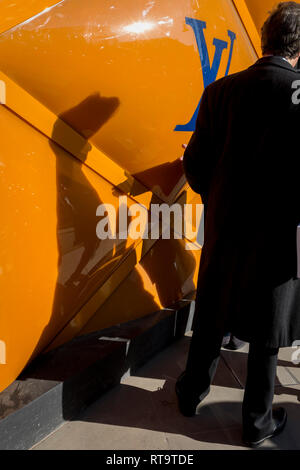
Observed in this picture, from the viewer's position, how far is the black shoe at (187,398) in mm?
1626

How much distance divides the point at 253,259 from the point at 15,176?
3.02ft

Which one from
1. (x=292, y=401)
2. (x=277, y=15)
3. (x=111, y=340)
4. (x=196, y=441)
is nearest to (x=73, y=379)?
(x=111, y=340)

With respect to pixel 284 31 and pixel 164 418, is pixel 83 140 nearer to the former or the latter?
pixel 284 31

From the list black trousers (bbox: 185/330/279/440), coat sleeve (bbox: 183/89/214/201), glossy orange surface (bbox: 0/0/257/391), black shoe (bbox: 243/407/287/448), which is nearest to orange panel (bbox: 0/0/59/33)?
glossy orange surface (bbox: 0/0/257/391)

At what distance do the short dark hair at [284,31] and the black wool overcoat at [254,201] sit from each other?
0.06m

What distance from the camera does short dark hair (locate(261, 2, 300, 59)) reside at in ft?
4.32

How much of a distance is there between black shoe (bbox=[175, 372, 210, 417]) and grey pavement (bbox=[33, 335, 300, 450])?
0.11 ft

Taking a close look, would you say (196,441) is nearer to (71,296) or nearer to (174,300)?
(71,296)

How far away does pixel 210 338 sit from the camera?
155 centimetres

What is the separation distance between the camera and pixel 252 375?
145 cm

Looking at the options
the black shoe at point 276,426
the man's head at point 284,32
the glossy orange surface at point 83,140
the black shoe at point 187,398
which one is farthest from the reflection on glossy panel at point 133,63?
the black shoe at point 276,426

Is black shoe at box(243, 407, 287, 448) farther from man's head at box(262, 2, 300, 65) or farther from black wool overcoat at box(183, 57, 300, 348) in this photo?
man's head at box(262, 2, 300, 65)

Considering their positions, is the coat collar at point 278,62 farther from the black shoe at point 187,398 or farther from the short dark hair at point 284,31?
the black shoe at point 187,398

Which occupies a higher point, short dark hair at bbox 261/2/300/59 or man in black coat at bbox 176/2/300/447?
short dark hair at bbox 261/2/300/59
